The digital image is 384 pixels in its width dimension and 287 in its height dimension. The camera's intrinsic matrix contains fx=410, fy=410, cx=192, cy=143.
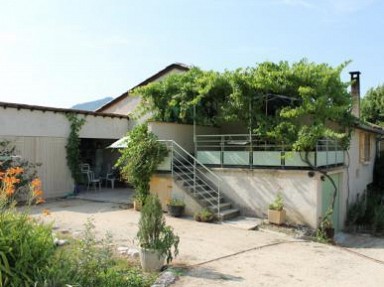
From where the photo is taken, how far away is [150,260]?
24.2 ft

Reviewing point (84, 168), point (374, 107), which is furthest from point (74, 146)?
point (374, 107)

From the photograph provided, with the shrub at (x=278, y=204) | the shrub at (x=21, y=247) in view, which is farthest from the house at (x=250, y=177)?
the shrub at (x=21, y=247)

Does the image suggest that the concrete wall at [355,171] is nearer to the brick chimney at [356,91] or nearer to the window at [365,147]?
the window at [365,147]

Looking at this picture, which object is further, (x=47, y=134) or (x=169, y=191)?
(x=47, y=134)

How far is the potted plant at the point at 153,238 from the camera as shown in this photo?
7371mm

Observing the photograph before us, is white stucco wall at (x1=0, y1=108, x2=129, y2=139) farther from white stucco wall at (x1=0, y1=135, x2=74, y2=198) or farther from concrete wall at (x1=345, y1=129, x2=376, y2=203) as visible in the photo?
concrete wall at (x1=345, y1=129, x2=376, y2=203)

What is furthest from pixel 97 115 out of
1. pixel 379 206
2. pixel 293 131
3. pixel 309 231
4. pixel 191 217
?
pixel 379 206

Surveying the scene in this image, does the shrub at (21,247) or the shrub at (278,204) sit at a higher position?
the shrub at (21,247)

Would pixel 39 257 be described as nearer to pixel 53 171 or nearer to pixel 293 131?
pixel 293 131

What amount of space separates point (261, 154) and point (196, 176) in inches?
99.9

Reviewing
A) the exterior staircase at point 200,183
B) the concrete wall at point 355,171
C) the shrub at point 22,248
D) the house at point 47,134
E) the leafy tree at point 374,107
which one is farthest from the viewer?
the leafy tree at point 374,107

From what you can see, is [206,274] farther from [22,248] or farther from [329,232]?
[329,232]

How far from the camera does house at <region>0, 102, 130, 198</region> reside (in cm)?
1507

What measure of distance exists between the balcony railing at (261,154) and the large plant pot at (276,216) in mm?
1546
